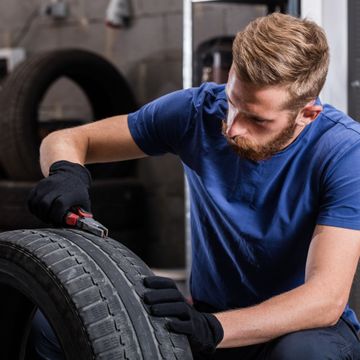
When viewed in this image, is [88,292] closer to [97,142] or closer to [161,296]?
[161,296]

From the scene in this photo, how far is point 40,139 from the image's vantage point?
3932mm

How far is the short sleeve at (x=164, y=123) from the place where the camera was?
5.76ft

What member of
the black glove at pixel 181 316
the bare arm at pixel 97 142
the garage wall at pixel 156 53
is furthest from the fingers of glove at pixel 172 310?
the garage wall at pixel 156 53

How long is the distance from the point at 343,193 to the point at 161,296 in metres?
0.42

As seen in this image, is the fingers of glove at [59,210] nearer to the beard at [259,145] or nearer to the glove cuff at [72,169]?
Result: the glove cuff at [72,169]

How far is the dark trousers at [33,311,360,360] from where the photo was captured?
1.45 meters

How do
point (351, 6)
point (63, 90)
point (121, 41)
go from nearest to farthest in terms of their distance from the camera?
point (351, 6) → point (121, 41) → point (63, 90)

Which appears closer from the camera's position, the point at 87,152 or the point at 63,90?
the point at 87,152

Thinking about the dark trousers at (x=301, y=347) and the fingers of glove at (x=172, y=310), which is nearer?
the fingers of glove at (x=172, y=310)

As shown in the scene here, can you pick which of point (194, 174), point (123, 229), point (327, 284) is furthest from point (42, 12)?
point (327, 284)

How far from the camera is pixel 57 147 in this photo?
1.79 meters

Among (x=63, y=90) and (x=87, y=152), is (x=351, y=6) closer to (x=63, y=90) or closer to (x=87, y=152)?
(x=87, y=152)

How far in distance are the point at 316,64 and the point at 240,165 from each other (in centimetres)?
26

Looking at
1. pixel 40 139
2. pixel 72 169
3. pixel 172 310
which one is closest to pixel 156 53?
pixel 40 139
